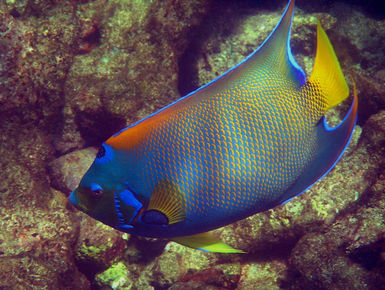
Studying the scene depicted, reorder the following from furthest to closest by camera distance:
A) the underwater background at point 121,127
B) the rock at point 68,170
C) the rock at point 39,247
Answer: the rock at point 68,170 < the underwater background at point 121,127 < the rock at point 39,247

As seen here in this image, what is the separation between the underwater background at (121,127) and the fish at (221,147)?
1.90 meters

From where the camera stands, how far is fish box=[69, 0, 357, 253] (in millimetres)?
1296

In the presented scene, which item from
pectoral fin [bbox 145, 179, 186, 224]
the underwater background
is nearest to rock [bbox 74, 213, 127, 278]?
the underwater background

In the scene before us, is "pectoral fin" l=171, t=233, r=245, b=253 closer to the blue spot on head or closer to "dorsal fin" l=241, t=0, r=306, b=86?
the blue spot on head

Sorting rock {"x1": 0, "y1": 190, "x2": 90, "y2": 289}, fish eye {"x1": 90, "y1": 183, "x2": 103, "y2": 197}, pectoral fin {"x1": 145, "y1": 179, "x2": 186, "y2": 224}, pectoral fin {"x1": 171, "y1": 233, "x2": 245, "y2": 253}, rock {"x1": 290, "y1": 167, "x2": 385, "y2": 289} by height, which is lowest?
rock {"x1": 290, "y1": 167, "x2": 385, "y2": 289}

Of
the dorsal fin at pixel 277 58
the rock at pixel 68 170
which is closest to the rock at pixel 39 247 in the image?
the rock at pixel 68 170

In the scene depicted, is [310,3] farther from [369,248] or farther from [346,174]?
[369,248]

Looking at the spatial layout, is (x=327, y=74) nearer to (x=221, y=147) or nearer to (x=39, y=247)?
(x=221, y=147)

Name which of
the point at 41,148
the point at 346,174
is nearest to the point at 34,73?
the point at 41,148

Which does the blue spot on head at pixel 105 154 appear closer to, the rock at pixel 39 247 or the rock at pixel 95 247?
the rock at pixel 39 247

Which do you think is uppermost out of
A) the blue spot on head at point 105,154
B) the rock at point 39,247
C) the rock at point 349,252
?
the blue spot on head at point 105,154

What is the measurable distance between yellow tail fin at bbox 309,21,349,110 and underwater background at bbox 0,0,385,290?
6.40 feet

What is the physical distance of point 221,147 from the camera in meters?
1.30

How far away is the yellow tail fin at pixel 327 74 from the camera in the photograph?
4.17 feet
